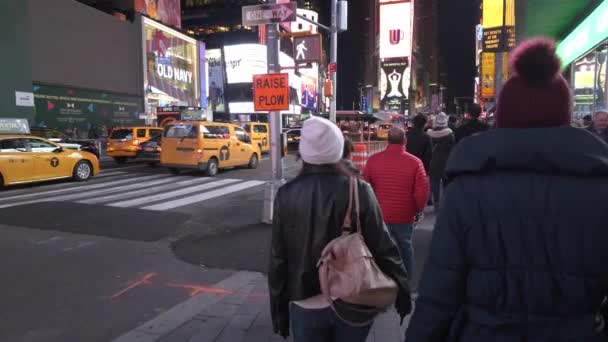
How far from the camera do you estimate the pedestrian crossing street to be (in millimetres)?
10641

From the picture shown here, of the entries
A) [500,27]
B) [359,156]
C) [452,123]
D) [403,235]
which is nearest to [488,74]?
[500,27]

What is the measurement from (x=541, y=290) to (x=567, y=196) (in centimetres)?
31

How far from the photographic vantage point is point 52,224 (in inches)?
327

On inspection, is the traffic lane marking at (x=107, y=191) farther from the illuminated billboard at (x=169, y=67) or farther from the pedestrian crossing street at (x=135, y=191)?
the illuminated billboard at (x=169, y=67)

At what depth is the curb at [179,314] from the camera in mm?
3877

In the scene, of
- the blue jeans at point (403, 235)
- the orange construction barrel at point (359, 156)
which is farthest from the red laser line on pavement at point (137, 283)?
the orange construction barrel at point (359, 156)

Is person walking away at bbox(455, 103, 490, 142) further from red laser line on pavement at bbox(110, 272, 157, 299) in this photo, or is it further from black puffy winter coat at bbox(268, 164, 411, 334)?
black puffy winter coat at bbox(268, 164, 411, 334)

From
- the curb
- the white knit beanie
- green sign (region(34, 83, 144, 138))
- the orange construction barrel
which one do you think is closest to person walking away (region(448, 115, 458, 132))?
the orange construction barrel

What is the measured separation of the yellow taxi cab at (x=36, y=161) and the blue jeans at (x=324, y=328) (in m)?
13.0

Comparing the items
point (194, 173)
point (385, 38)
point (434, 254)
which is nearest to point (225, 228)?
point (434, 254)

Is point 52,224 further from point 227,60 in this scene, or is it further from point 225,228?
point 227,60

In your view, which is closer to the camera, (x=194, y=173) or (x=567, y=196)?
(x=567, y=196)

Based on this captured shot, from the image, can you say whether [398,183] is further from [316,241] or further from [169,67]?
[169,67]

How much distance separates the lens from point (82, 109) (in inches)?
1304
